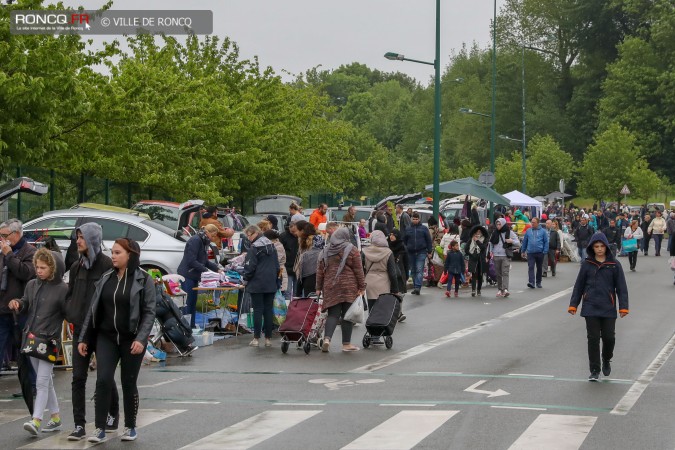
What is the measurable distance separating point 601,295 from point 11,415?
648 cm

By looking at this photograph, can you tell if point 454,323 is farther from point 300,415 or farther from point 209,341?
point 300,415

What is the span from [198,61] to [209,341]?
95.2 ft

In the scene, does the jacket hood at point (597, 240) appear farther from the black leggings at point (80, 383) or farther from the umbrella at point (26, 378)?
the umbrella at point (26, 378)

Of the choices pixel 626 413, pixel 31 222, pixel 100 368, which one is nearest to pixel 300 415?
pixel 100 368

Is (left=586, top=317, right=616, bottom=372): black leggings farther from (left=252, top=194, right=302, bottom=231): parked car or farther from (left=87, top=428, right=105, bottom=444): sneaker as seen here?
(left=252, top=194, right=302, bottom=231): parked car

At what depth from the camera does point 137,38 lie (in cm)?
4047

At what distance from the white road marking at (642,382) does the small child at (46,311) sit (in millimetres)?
5063

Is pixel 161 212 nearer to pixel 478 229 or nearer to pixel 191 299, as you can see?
pixel 478 229

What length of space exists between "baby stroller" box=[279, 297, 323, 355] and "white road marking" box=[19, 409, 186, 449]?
485cm

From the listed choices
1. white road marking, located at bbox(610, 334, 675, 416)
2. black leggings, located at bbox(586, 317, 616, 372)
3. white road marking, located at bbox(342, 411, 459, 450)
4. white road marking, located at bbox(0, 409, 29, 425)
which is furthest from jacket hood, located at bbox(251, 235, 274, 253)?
white road marking, located at bbox(342, 411, 459, 450)

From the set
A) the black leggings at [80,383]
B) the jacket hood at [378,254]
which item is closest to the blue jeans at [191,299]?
the jacket hood at [378,254]

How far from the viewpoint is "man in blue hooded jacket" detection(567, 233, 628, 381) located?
45.8ft

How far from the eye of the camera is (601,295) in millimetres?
13984

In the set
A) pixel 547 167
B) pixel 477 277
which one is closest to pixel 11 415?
pixel 477 277
